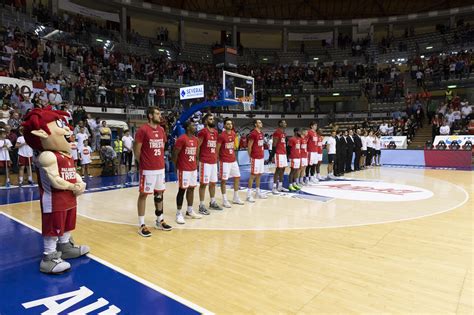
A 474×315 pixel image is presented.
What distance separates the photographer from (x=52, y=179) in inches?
147

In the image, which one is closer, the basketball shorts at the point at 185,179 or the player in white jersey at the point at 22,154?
Answer: the basketball shorts at the point at 185,179

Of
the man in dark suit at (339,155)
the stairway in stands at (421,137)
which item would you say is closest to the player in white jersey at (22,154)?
the man in dark suit at (339,155)

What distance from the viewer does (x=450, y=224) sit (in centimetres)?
550

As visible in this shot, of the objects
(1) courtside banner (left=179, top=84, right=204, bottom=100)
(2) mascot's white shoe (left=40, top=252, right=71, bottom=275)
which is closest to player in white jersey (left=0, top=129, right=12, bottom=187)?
(2) mascot's white shoe (left=40, top=252, right=71, bottom=275)

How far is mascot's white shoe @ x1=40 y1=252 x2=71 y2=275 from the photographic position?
12.1ft

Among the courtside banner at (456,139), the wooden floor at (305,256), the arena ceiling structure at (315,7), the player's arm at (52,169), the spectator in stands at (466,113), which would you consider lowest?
the wooden floor at (305,256)

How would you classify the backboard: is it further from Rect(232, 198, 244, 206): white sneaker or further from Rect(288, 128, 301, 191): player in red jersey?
Rect(232, 198, 244, 206): white sneaker

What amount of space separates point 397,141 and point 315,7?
20175 mm

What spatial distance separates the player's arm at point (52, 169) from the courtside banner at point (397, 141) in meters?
18.2

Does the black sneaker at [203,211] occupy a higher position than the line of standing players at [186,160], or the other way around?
the line of standing players at [186,160]

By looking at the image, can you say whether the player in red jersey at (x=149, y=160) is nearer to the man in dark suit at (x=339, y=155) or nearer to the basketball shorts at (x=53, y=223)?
the basketball shorts at (x=53, y=223)

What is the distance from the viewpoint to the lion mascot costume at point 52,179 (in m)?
3.76

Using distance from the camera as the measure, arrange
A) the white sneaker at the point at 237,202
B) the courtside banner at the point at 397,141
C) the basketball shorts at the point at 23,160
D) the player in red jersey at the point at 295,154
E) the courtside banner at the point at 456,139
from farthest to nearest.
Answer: the courtside banner at the point at 397,141
the courtside banner at the point at 456,139
the basketball shorts at the point at 23,160
the player in red jersey at the point at 295,154
the white sneaker at the point at 237,202

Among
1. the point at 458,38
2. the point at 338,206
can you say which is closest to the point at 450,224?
the point at 338,206
